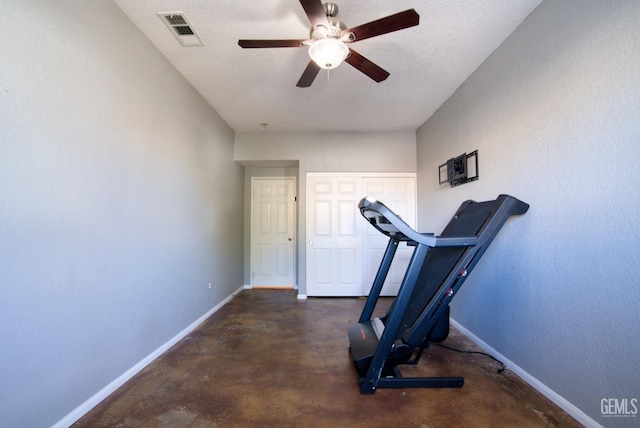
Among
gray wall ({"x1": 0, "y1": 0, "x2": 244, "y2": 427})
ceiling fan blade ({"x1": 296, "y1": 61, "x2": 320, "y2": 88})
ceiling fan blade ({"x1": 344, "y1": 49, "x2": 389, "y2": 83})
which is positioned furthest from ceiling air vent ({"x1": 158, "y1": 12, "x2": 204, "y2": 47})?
ceiling fan blade ({"x1": 344, "y1": 49, "x2": 389, "y2": 83})

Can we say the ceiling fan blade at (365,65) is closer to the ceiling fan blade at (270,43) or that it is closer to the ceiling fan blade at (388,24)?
the ceiling fan blade at (388,24)

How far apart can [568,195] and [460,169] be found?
1.22m

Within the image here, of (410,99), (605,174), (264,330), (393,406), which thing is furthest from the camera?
(410,99)

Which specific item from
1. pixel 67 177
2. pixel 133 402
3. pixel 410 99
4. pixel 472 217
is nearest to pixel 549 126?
pixel 472 217

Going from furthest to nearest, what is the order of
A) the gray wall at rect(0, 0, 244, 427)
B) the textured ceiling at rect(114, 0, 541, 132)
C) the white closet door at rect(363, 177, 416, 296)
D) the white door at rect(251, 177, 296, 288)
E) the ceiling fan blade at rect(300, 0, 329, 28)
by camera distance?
the white door at rect(251, 177, 296, 288) < the white closet door at rect(363, 177, 416, 296) < the textured ceiling at rect(114, 0, 541, 132) < the ceiling fan blade at rect(300, 0, 329, 28) < the gray wall at rect(0, 0, 244, 427)

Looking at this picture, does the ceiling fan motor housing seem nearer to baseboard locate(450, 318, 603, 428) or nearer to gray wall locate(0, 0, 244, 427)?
gray wall locate(0, 0, 244, 427)

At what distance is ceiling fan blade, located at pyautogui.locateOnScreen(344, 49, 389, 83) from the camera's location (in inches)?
68.3

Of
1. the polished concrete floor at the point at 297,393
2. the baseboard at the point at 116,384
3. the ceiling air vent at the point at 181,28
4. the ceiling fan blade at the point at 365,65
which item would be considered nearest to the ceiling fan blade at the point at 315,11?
the ceiling fan blade at the point at 365,65

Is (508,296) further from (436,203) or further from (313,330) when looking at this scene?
(313,330)

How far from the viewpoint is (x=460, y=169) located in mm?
2723

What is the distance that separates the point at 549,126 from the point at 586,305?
1.16 meters

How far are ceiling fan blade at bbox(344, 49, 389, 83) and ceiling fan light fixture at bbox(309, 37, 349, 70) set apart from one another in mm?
115

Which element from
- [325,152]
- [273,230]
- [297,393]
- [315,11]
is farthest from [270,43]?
[273,230]

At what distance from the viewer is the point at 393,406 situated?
Result: 1.63 metres
